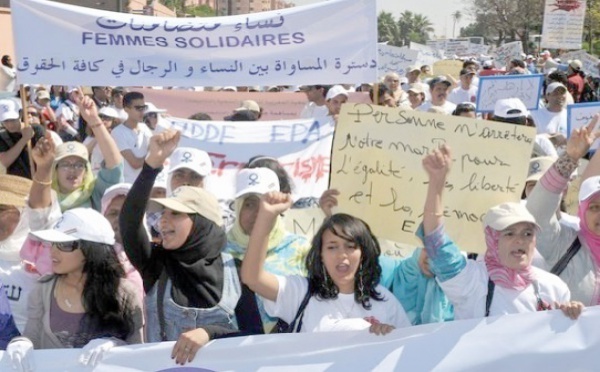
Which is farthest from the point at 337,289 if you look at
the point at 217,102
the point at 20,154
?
the point at 217,102

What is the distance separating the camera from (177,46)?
590 cm

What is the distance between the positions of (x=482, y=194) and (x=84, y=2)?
2484cm

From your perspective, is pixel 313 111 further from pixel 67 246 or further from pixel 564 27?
pixel 564 27

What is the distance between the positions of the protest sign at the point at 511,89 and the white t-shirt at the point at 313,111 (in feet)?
5.03

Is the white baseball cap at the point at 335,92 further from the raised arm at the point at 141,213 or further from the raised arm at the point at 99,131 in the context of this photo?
the raised arm at the point at 141,213

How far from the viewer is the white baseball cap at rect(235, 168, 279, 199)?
4367 mm

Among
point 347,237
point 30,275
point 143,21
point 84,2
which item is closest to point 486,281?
point 347,237

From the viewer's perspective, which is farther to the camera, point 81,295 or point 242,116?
point 242,116

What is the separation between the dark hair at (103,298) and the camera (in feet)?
12.1

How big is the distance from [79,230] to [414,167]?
1.57 metres

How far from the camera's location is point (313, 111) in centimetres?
920

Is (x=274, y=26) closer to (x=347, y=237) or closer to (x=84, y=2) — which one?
(x=347, y=237)

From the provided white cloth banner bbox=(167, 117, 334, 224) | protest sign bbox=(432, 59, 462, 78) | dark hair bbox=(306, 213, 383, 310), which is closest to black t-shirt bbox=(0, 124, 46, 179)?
white cloth banner bbox=(167, 117, 334, 224)

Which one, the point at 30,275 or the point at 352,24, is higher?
the point at 352,24
